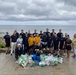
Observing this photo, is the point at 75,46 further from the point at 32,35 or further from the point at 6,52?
the point at 6,52

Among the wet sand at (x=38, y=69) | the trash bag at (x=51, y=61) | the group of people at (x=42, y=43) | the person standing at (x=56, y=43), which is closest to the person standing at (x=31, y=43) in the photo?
→ the group of people at (x=42, y=43)

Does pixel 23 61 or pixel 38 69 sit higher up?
pixel 23 61

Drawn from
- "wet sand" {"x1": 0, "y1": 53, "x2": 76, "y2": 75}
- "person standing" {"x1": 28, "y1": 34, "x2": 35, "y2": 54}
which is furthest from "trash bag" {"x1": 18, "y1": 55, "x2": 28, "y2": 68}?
"person standing" {"x1": 28, "y1": 34, "x2": 35, "y2": 54}

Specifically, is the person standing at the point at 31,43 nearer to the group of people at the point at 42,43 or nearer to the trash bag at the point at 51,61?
the group of people at the point at 42,43

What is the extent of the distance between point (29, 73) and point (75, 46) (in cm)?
441

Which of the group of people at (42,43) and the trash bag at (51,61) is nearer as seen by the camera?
the trash bag at (51,61)

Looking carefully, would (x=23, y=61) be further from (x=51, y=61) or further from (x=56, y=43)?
(x=56, y=43)

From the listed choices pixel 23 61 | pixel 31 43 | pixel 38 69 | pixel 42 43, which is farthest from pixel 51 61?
pixel 31 43

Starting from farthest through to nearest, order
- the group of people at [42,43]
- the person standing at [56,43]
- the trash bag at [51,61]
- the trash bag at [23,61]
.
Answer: the person standing at [56,43] < the group of people at [42,43] < the trash bag at [51,61] < the trash bag at [23,61]

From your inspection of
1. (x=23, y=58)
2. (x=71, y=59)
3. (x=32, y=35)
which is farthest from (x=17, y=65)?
(x=71, y=59)

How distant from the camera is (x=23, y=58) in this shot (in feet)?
39.7

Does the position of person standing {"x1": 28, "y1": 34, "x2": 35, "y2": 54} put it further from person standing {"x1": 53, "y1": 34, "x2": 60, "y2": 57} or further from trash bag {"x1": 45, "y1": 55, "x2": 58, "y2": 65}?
trash bag {"x1": 45, "y1": 55, "x2": 58, "y2": 65}

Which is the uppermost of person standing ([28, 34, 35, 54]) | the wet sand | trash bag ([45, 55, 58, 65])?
person standing ([28, 34, 35, 54])

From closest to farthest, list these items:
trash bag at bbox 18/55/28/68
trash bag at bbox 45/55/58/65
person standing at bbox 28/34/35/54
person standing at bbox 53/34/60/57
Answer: trash bag at bbox 18/55/28/68
trash bag at bbox 45/55/58/65
person standing at bbox 53/34/60/57
person standing at bbox 28/34/35/54
